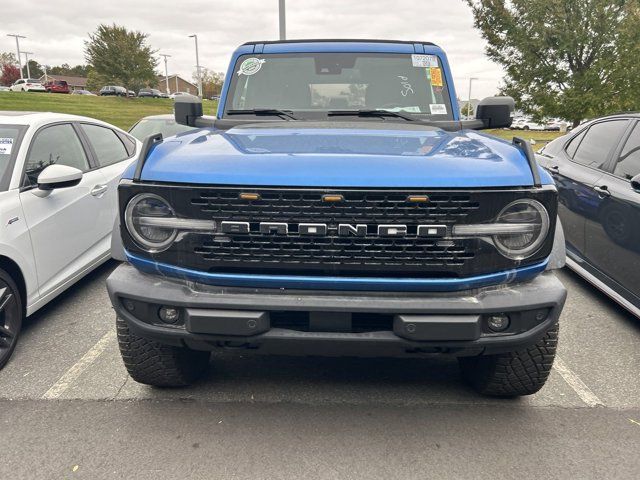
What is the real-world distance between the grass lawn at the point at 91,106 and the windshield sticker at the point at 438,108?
24725 mm

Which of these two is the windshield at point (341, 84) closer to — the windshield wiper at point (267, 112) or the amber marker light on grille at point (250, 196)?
the windshield wiper at point (267, 112)

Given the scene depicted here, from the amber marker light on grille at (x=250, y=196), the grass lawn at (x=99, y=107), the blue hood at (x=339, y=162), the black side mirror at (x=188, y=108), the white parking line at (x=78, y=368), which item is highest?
the black side mirror at (x=188, y=108)

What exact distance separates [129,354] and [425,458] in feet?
5.36

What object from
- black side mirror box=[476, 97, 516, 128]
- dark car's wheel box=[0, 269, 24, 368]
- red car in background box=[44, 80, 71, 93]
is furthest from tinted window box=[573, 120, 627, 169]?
red car in background box=[44, 80, 71, 93]

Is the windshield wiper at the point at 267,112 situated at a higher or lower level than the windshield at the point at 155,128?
higher

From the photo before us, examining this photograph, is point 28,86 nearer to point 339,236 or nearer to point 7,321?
point 7,321

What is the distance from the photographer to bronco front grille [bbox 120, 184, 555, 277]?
7.50ft

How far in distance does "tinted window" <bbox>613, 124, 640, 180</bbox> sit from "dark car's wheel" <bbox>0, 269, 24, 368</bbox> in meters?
4.50

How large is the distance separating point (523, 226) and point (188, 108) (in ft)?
8.36

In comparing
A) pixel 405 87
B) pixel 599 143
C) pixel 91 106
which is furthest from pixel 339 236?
pixel 91 106

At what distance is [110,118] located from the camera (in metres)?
29.8

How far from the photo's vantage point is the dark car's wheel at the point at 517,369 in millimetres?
2732

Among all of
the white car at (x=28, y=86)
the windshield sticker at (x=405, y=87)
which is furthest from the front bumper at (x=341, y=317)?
the white car at (x=28, y=86)

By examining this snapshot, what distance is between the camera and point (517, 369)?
2.79 meters
